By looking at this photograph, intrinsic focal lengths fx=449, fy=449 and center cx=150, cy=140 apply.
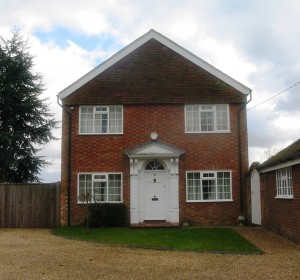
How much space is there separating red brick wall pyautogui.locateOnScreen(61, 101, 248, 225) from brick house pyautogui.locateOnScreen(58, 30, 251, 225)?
4 cm

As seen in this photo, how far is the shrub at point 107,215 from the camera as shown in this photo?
18547mm

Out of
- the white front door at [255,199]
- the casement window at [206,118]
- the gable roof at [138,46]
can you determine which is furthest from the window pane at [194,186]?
the gable roof at [138,46]

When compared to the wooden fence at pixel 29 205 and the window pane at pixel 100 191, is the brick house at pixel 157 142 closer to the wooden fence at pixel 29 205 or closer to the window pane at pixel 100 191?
the window pane at pixel 100 191

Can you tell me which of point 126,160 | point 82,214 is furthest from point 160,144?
point 82,214

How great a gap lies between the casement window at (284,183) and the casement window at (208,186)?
374 cm

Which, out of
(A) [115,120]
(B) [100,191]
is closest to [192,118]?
(A) [115,120]

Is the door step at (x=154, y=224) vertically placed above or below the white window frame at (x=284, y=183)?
below

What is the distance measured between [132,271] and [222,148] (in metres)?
10.9

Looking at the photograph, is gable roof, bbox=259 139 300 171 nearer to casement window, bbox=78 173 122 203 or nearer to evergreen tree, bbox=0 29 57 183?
casement window, bbox=78 173 122 203

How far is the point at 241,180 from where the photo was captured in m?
19.4

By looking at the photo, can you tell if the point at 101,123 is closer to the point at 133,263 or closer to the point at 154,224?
the point at 154,224

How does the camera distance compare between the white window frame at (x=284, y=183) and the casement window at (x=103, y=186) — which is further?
the casement window at (x=103, y=186)

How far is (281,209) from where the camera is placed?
15328 mm

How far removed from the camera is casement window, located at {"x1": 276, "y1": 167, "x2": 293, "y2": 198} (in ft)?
47.7
